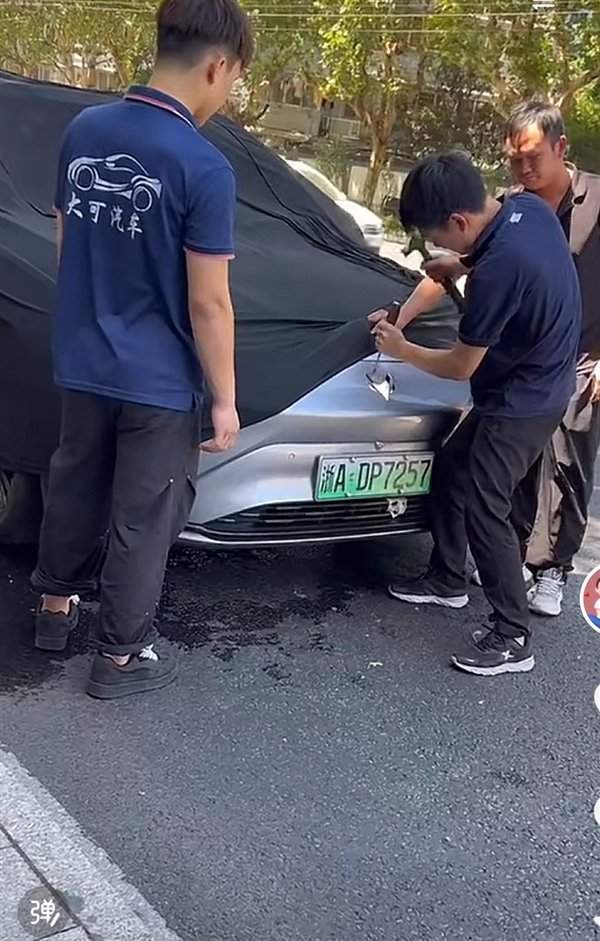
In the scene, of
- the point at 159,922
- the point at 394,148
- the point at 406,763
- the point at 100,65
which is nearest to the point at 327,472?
the point at 406,763

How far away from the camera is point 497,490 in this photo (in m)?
3.29

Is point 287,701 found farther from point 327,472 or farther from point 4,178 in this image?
point 4,178

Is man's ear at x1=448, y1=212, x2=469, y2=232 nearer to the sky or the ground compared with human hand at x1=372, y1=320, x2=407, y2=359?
nearer to the sky

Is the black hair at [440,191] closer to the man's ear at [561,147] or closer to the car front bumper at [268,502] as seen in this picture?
the man's ear at [561,147]

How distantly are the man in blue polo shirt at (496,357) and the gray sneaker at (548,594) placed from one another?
344mm

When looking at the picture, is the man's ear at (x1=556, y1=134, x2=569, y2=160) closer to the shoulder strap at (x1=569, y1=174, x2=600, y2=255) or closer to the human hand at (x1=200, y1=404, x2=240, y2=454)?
the shoulder strap at (x1=569, y1=174, x2=600, y2=255)

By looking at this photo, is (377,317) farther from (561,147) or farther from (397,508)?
(561,147)

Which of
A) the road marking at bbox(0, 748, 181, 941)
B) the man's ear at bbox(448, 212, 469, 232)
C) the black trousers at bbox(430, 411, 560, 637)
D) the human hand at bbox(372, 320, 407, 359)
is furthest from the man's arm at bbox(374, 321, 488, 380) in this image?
the road marking at bbox(0, 748, 181, 941)

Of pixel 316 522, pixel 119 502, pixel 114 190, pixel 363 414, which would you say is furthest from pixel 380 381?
pixel 114 190

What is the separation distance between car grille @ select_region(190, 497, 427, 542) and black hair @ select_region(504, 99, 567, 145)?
1.20 metres

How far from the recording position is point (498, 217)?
A: 10.0ft

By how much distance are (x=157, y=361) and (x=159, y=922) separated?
132 centimetres

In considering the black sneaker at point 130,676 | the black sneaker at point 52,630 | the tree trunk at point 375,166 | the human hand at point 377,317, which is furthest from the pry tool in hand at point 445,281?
the tree trunk at point 375,166

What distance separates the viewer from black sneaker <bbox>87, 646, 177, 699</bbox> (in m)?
3.00
